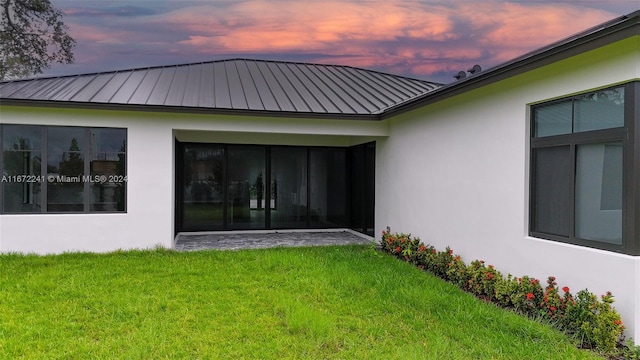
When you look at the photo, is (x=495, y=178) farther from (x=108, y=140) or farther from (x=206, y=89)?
(x=206, y=89)

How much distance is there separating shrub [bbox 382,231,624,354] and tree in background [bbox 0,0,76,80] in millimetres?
15583

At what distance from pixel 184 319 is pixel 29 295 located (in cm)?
243

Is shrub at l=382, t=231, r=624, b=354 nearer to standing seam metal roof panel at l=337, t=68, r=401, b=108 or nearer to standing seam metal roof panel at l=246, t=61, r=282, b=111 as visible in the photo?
standing seam metal roof panel at l=337, t=68, r=401, b=108

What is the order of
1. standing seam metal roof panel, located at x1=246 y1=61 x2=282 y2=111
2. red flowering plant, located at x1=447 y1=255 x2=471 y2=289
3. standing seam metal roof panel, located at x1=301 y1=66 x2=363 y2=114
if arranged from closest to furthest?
1. red flowering plant, located at x1=447 y1=255 x2=471 y2=289
2. standing seam metal roof panel, located at x1=246 y1=61 x2=282 y2=111
3. standing seam metal roof panel, located at x1=301 y1=66 x2=363 y2=114

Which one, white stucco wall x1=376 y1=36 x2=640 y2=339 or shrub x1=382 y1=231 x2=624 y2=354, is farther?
white stucco wall x1=376 y1=36 x2=640 y2=339

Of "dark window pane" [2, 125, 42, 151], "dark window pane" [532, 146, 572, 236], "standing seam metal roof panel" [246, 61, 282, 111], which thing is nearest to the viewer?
"dark window pane" [532, 146, 572, 236]

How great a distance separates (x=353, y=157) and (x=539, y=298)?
7135mm

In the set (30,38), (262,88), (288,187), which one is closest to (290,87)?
(262,88)

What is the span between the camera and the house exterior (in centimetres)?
419

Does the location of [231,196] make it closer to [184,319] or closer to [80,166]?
[80,166]

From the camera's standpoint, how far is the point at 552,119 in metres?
4.88

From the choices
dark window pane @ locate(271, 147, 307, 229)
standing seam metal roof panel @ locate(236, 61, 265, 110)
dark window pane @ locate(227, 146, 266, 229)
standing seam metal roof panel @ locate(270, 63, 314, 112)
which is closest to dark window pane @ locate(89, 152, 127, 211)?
standing seam metal roof panel @ locate(236, 61, 265, 110)

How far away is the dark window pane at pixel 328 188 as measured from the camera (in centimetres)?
1147

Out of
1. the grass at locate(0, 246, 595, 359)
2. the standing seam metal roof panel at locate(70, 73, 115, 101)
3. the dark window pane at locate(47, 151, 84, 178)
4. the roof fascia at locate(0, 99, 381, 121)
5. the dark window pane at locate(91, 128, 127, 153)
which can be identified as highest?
the standing seam metal roof panel at locate(70, 73, 115, 101)
